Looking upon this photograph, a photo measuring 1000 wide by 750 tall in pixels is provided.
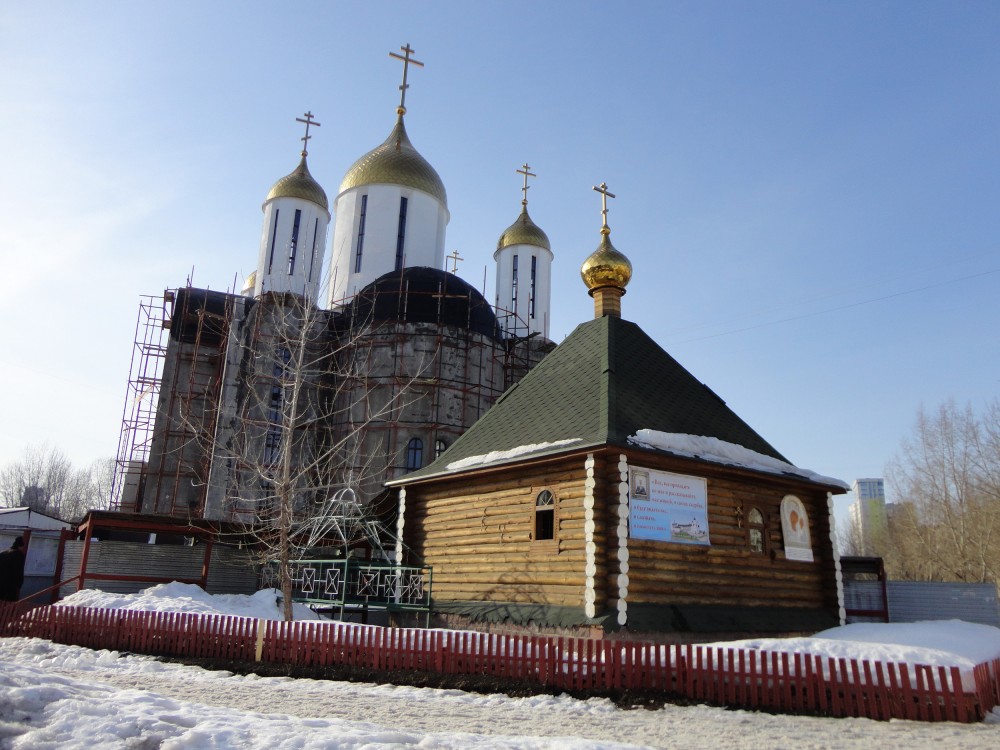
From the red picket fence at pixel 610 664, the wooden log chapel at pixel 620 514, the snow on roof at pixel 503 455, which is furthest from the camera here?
the snow on roof at pixel 503 455

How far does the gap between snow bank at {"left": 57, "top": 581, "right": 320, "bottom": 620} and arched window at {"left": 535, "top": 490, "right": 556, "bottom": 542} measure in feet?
19.6

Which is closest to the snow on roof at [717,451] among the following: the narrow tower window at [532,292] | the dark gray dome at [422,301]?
the dark gray dome at [422,301]

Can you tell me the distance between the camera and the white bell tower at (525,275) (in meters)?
34.4

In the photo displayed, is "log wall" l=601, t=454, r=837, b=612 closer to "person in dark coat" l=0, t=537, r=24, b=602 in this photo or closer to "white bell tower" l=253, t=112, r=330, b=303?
"person in dark coat" l=0, t=537, r=24, b=602

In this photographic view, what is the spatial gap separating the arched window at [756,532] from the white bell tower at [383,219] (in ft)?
66.1

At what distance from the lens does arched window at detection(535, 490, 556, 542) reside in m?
12.8

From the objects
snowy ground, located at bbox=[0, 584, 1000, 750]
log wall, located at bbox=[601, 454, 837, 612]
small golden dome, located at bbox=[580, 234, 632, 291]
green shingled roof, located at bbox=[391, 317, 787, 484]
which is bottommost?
snowy ground, located at bbox=[0, 584, 1000, 750]

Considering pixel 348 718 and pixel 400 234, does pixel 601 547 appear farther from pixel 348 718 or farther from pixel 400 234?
pixel 400 234

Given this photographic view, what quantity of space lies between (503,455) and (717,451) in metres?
3.79

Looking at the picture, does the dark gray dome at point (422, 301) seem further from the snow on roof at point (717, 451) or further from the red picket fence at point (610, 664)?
the red picket fence at point (610, 664)

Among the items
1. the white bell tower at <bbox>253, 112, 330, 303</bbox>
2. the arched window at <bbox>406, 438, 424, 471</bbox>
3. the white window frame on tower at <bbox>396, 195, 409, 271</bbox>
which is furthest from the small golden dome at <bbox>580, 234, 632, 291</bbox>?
the white bell tower at <bbox>253, 112, 330, 303</bbox>

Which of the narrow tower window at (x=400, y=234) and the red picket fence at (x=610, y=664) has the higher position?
the narrow tower window at (x=400, y=234)

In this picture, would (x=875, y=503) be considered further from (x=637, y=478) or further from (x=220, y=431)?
(x=637, y=478)

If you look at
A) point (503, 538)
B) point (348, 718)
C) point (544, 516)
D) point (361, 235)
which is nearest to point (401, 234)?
point (361, 235)
